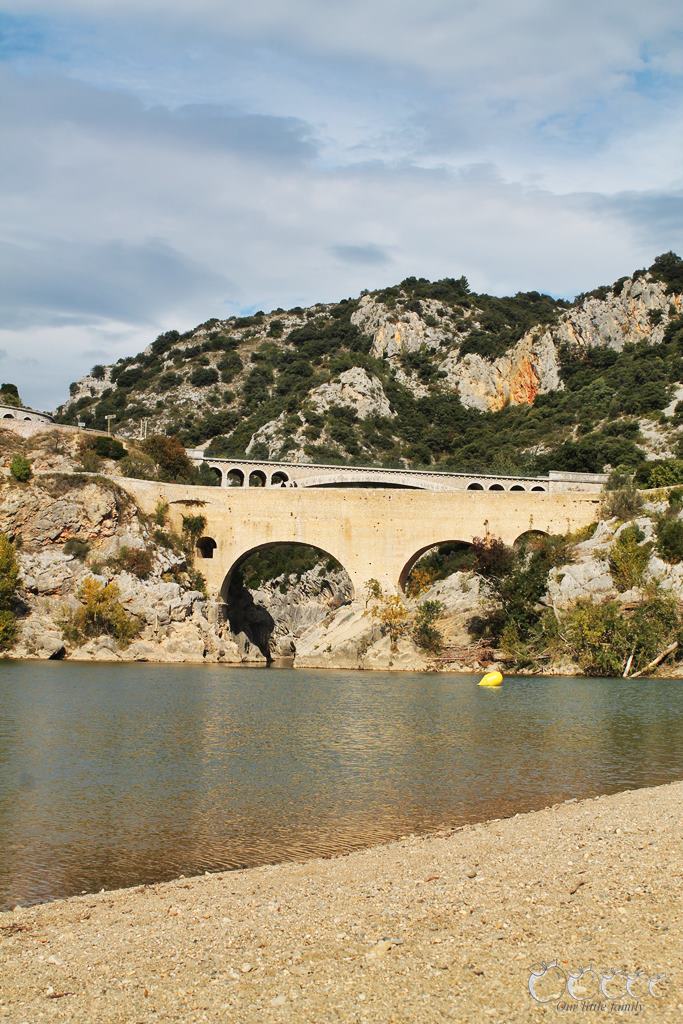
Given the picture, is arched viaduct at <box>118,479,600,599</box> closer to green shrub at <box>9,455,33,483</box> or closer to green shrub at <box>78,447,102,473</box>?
green shrub at <box>78,447,102,473</box>

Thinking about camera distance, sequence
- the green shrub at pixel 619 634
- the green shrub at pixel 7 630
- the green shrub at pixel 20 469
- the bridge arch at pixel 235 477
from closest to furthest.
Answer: the green shrub at pixel 619 634 < the green shrub at pixel 7 630 < the green shrub at pixel 20 469 < the bridge arch at pixel 235 477

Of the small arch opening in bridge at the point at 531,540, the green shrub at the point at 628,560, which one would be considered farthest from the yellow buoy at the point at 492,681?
the small arch opening in bridge at the point at 531,540

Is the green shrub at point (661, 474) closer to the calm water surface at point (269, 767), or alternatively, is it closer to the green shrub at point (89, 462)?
the calm water surface at point (269, 767)

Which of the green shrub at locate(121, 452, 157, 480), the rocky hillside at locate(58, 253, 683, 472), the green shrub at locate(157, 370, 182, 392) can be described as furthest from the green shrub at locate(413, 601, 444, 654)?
the green shrub at locate(157, 370, 182, 392)

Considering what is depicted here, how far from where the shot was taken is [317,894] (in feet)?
27.3

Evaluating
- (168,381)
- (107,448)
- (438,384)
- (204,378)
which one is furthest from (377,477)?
(168,381)

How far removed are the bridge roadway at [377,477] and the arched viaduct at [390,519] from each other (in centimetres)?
1153

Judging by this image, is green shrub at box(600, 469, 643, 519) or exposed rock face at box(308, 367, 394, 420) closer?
green shrub at box(600, 469, 643, 519)

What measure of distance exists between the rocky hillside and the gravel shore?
5507cm

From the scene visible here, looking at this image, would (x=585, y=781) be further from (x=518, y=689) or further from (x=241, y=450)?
(x=241, y=450)

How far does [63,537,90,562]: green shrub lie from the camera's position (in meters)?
45.1

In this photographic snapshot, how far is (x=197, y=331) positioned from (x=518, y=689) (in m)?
95.7

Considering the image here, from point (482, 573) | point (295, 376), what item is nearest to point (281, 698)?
point (482, 573)

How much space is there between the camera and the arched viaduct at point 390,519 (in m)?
45.0
